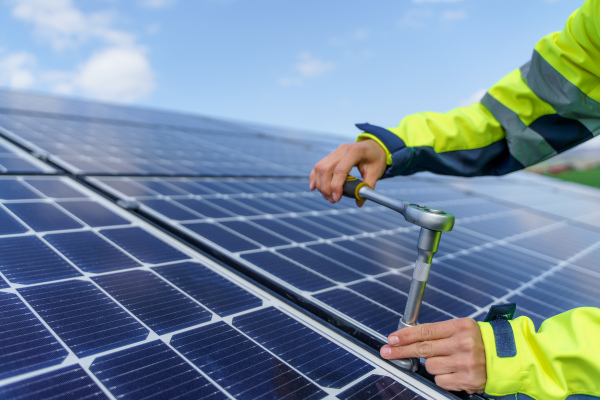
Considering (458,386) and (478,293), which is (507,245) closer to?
(478,293)

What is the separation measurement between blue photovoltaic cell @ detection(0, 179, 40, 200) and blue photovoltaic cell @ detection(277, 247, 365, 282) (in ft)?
5.13

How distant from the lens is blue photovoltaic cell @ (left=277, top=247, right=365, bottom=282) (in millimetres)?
2682

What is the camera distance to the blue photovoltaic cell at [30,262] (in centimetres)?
195

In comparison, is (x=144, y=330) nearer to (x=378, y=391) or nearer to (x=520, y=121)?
(x=378, y=391)

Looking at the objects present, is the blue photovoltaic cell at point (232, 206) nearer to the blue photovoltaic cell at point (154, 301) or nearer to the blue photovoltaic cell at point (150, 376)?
the blue photovoltaic cell at point (154, 301)

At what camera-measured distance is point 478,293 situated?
290 centimetres

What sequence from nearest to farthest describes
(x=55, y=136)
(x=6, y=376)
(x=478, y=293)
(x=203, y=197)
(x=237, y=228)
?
(x=6, y=376) < (x=478, y=293) < (x=237, y=228) < (x=203, y=197) < (x=55, y=136)

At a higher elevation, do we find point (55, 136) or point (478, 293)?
point (55, 136)

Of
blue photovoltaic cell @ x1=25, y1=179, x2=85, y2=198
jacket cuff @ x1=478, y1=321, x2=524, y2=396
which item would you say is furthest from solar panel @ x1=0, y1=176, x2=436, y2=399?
blue photovoltaic cell @ x1=25, y1=179, x2=85, y2=198

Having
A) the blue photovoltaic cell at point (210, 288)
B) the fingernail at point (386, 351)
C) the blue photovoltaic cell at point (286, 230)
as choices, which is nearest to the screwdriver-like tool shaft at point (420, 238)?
the fingernail at point (386, 351)

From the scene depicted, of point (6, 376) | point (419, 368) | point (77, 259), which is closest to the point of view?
point (6, 376)

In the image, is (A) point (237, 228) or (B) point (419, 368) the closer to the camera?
(B) point (419, 368)

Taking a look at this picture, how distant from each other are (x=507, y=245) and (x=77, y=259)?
140 inches

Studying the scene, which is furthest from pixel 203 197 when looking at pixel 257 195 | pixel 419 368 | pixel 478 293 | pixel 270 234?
pixel 419 368
